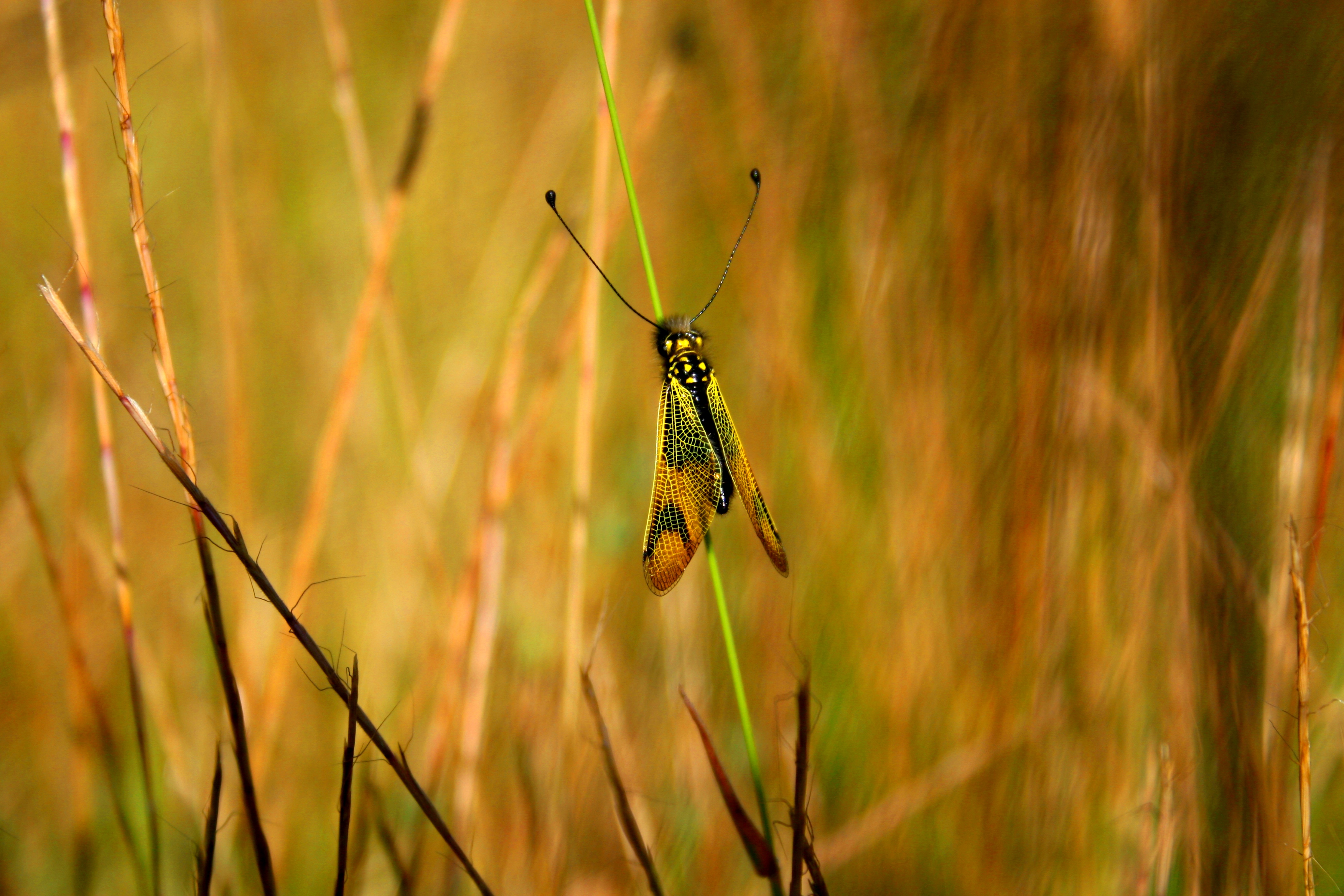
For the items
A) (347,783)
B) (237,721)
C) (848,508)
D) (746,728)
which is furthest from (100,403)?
(848,508)

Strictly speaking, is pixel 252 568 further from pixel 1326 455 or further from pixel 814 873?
pixel 1326 455

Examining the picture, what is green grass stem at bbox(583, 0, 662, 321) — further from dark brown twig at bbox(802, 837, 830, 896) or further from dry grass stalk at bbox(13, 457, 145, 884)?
dry grass stalk at bbox(13, 457, 145, 884)

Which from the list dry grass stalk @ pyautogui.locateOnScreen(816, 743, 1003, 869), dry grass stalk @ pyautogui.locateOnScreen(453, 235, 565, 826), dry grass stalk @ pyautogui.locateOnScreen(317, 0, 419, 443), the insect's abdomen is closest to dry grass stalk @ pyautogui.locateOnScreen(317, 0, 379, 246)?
dry grass stalk @ pyautogui.locateOnScreen(317, 0, 419, 443)

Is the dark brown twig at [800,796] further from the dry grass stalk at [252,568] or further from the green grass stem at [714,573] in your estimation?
the dry grass stalk at [252,568]

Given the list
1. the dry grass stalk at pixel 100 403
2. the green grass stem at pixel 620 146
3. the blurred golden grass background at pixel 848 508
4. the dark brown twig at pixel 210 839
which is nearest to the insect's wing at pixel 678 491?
the blurred golden grass background at pixel 848 508

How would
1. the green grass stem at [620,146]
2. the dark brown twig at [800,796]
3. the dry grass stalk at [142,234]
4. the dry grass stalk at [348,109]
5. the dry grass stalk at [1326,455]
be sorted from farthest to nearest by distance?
the dry grass stalk at [348,109], the dry grass stalk at [1326,455], the green grass stem at [620,146], the dry grass stalk at [142,234], the dark brown twig at [800,796]

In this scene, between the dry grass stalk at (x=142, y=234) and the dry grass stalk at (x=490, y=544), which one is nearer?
the dry grass stalk at (x=142, y=234)

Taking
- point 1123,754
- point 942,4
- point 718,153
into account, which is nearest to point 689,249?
point 718,153
